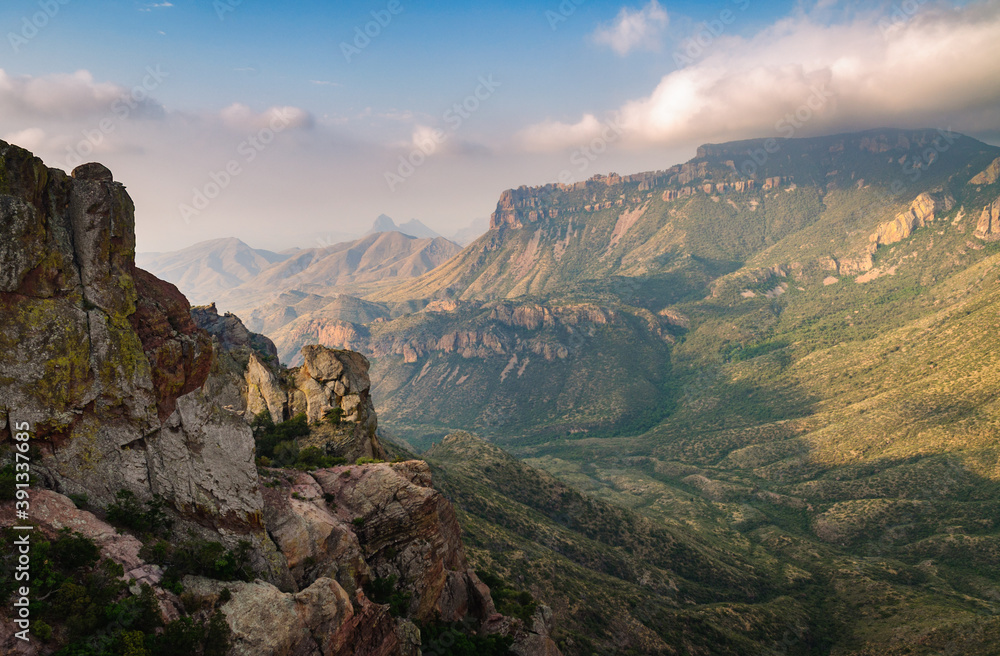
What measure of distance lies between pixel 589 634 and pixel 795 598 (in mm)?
68101

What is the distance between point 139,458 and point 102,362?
575 centimetres

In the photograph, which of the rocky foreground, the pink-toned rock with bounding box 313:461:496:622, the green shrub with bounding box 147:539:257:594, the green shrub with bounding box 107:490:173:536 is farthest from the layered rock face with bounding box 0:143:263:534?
the pink-toned rock with bounding box 313:461:496:622

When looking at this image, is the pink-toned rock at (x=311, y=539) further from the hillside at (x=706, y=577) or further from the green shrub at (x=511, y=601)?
the hillside at (x=706, y=577)

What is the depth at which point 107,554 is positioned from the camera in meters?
22.4

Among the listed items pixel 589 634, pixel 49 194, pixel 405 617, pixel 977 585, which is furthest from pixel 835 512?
pixel 49 194

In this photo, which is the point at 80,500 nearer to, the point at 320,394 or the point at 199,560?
the point at 199,560

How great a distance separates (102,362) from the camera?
984 inches

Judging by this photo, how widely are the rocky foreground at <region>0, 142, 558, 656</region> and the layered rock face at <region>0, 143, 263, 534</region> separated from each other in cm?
7

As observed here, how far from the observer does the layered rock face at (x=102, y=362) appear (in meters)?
22.5

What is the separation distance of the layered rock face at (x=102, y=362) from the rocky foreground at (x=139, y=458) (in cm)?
7

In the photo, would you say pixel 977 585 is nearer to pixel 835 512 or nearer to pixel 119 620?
pixel 835 512

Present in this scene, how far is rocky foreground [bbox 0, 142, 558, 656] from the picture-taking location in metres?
22.1
